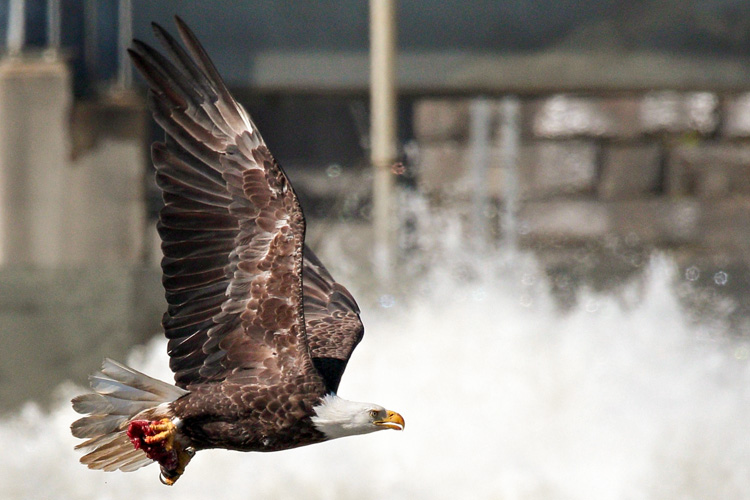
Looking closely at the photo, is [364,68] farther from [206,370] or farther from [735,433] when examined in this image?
[206,370]

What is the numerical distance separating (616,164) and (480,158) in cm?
135

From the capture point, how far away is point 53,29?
1038 cm

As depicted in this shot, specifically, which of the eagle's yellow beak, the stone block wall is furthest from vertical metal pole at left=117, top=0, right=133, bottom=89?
the eagle's yellow beak

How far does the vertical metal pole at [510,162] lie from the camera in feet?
36.7

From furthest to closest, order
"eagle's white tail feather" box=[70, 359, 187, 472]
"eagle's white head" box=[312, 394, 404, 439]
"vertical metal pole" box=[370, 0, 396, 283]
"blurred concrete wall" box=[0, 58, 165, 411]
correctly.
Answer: "blurred concrete wall" box=[0, 58, 165, 411] < "vertical metal pole" box=[370, 0, 396, 283] < "eagle's white tail feather" box=[70, 359, 187, 472] < "eagle's white head" box=[312, 394, 404, 439]

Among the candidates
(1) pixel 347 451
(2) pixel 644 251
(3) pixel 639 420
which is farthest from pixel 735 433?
(1) pixel 347 451

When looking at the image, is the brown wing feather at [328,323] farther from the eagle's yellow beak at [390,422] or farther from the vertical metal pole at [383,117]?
the vertical metal pole at [383,117]

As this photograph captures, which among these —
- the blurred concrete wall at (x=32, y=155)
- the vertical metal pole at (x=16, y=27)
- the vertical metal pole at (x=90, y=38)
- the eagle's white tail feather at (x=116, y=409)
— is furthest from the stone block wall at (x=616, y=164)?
the eagle's white tail feather at (x=116, y=409)

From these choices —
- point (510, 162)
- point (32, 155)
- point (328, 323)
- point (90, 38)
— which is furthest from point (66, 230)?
point (328, 323)

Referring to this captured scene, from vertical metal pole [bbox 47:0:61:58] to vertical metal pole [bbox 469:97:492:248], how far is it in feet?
12.4

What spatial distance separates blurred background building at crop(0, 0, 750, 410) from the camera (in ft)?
34.4

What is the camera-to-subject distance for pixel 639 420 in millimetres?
11141

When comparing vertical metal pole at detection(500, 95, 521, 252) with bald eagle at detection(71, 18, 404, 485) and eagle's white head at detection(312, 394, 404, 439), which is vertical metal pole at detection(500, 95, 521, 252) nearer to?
bald eagle at detection(71, 18, 404, 485)

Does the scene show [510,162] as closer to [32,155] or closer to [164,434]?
[32,155]
